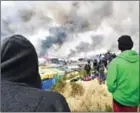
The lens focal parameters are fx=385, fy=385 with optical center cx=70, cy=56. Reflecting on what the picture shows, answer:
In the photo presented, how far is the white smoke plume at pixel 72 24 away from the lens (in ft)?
9.65

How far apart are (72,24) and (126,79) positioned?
0.74 metres

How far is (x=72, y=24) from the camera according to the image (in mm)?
3014

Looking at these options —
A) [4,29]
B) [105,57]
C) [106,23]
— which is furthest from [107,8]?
[4,29]

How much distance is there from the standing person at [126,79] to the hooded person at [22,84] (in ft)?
4.13

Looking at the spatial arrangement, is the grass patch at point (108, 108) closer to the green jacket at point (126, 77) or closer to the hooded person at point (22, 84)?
the green jacket at point (126, 77)

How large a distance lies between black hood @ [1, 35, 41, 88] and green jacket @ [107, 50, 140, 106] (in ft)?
4.16

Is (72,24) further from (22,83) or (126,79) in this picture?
(22,83)

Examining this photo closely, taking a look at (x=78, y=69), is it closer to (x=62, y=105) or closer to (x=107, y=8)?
(x=107, y=8)

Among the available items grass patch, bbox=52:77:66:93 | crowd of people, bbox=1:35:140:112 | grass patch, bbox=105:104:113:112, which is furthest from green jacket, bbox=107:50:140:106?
crowd of people, bbox=1:35:140:112

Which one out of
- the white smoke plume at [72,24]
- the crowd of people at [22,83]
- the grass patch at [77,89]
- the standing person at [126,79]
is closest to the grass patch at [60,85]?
the grass patch at [77,89]

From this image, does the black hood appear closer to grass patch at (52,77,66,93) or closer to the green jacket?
the green jacket

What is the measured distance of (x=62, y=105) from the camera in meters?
1.13

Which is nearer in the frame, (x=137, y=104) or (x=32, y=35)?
(x=137, y=104)

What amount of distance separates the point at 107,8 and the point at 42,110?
1988 mm
